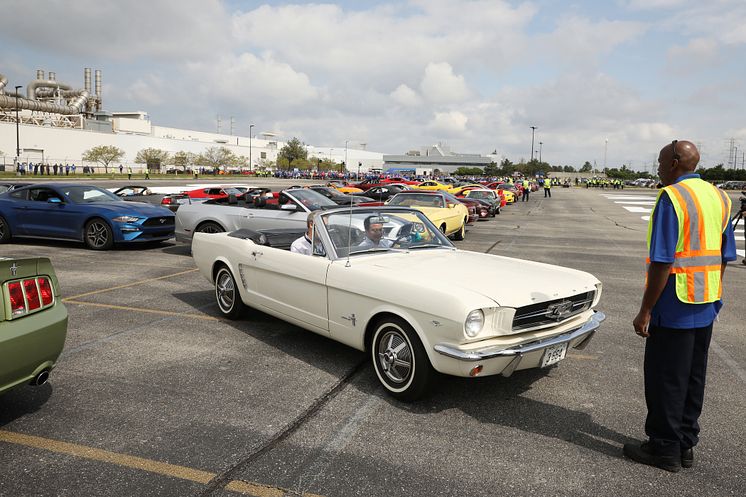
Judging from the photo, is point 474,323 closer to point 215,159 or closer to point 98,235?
point 98,235

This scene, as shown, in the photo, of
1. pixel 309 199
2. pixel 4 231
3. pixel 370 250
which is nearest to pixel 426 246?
pixel 370 250

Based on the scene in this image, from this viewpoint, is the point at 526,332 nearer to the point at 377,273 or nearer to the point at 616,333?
the point at 377,273

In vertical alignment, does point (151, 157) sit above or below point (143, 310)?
above

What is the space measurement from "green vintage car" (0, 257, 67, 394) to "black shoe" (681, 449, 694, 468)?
3950 millimetres

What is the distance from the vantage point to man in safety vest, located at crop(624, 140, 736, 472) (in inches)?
117

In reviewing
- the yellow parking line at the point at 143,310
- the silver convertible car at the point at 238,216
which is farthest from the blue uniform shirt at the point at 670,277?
the silver convertible car at the point at 238,216

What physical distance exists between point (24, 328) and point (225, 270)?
9.49ft

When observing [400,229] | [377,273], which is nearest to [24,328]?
[377,273]

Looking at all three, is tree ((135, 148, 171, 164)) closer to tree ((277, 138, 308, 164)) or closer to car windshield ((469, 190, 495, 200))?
tree ((277, 138, 308, 164))

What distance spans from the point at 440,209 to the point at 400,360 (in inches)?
426

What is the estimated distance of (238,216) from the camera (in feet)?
34.8

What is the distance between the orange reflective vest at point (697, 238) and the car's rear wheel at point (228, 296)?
14.1 feet

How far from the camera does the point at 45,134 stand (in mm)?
87688

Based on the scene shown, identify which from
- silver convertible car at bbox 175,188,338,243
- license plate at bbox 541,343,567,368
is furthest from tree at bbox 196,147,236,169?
license plate at bbox 541,343,567,368
